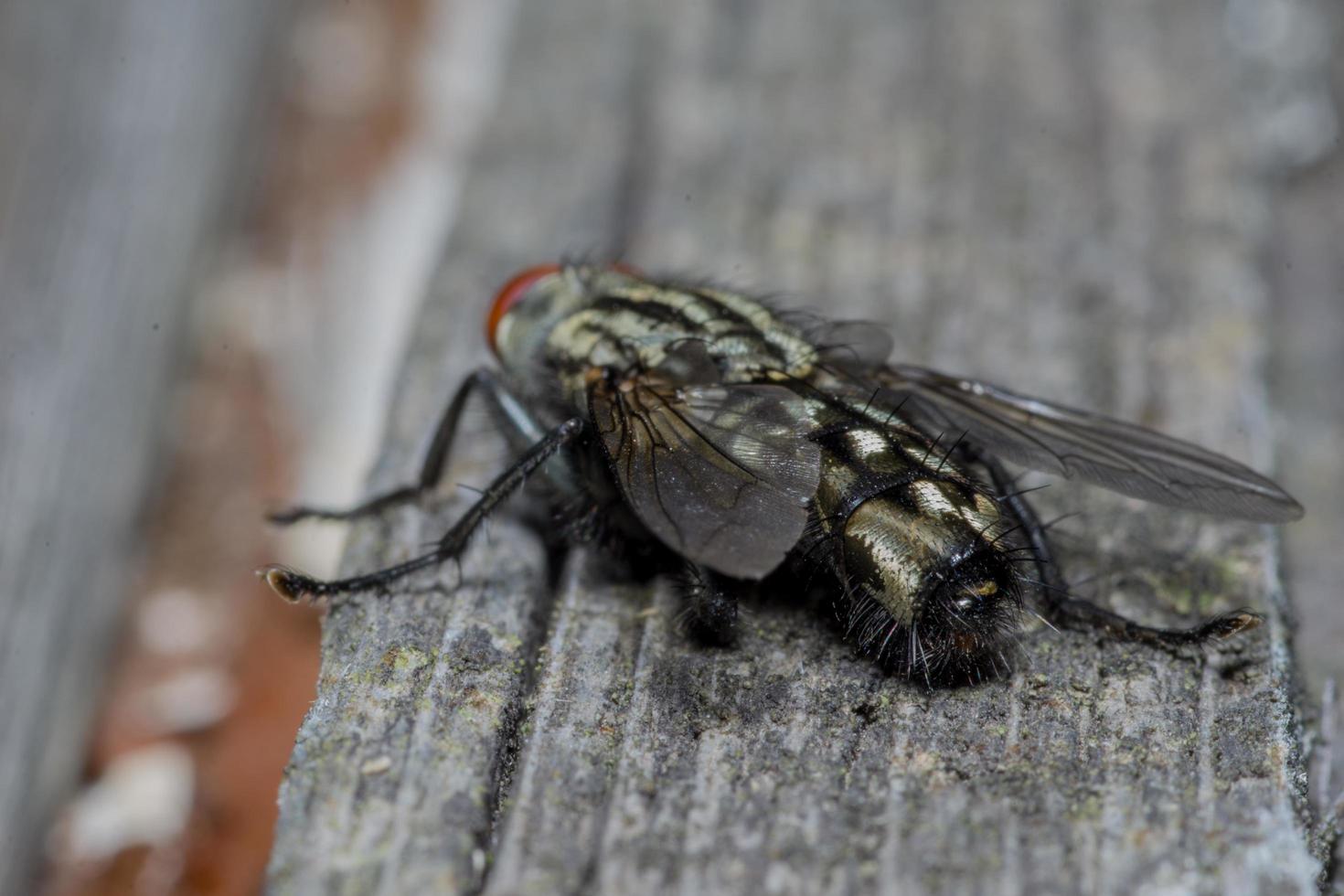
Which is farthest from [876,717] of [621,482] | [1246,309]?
[1246,309]

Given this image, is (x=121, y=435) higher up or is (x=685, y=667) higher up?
(x=121, y=435)

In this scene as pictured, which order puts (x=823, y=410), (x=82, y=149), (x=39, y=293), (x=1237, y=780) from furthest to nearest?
(x=82, y=149) < (x=39, y=293) < (x=823, y=410) < (x=1237, y=780)

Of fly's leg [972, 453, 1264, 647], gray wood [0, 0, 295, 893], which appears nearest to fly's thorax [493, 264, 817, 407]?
fly's leg [972, 453, 1264, 647]

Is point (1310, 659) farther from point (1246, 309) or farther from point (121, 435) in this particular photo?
point (121, 435)

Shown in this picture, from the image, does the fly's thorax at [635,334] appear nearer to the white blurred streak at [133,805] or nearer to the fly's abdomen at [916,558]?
the fly's abdomen at [916,558]

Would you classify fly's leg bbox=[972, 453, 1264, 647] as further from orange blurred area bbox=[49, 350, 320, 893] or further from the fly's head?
orange blurred area bbox=[49, 350, 320, 893]

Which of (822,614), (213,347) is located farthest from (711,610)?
(213,347)

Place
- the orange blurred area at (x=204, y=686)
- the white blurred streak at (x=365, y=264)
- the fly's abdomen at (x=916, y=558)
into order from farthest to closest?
the white blurred streak at (x=365, y=264) < the orange blurred area at (x=204, y=686) < the fly's abdomen at (x=916, y=558)

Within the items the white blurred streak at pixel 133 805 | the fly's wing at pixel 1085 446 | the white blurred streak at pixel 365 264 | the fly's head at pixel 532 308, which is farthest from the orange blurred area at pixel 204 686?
the fly's wing at pixel 1085 446
